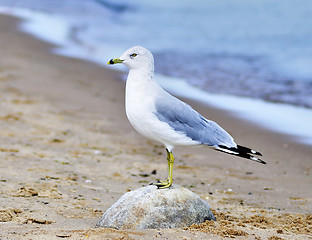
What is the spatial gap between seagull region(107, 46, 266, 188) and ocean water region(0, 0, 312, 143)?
3933 mm

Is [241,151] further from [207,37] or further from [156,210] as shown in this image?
[207,37]

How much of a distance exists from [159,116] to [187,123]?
0.26 metres

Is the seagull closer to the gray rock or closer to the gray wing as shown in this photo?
the gray wing

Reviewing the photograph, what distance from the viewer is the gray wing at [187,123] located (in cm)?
436

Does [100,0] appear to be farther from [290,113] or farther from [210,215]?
[210,215]

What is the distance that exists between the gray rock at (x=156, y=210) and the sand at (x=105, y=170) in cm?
12

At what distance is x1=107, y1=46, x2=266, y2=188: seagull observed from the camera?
14.1 feet

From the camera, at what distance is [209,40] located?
2008 cm

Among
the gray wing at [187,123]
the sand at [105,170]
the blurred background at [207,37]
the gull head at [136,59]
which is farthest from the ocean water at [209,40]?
the gull head at [136,59]

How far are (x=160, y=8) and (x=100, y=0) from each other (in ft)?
11.3

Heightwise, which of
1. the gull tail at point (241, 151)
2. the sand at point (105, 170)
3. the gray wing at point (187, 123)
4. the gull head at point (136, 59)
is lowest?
the sand at point (105, 170)

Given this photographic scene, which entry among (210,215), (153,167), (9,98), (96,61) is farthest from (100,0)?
(210,215)

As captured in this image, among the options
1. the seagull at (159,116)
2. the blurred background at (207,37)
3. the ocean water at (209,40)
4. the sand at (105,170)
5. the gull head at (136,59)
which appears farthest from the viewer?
the blurred background at (207,37)

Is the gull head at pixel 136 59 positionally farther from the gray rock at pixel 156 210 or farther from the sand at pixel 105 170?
the sand at pixel 105 170
